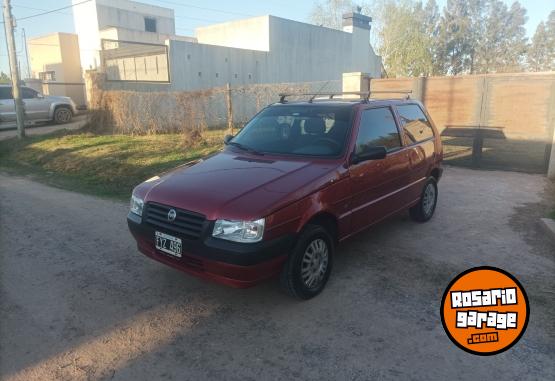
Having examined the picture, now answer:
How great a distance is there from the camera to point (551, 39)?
5853cm

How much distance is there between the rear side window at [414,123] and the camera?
5.34 m

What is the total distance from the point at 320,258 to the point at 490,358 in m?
1.53

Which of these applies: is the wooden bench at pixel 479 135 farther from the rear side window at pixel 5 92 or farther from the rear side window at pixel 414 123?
the rear side window at pixel 5 92

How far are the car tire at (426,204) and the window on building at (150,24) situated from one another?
2813 centimetres

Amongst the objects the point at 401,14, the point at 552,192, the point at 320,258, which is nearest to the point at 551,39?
the point at 401,14

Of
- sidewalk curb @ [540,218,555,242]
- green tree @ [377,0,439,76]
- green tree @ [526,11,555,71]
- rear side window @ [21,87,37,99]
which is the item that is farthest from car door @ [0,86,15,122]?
green tree @ [526,11,555,71]

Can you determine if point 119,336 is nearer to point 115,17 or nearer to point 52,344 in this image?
point 52,344

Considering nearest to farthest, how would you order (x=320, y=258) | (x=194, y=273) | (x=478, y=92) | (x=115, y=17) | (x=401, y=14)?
(x=194, y=273)
(x=320, y=258)
(x=478, y=92)
(x=115, y=17)
(x=401, y=14)

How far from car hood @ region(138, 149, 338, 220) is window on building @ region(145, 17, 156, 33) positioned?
28.5 m

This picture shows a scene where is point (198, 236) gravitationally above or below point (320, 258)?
above

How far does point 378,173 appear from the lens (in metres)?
4.53

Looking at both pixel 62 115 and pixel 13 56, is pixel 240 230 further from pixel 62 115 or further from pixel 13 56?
pixel 62 115

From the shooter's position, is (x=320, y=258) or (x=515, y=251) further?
(x=515, y=251)

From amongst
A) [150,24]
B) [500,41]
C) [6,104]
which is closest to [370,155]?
[6,104]
